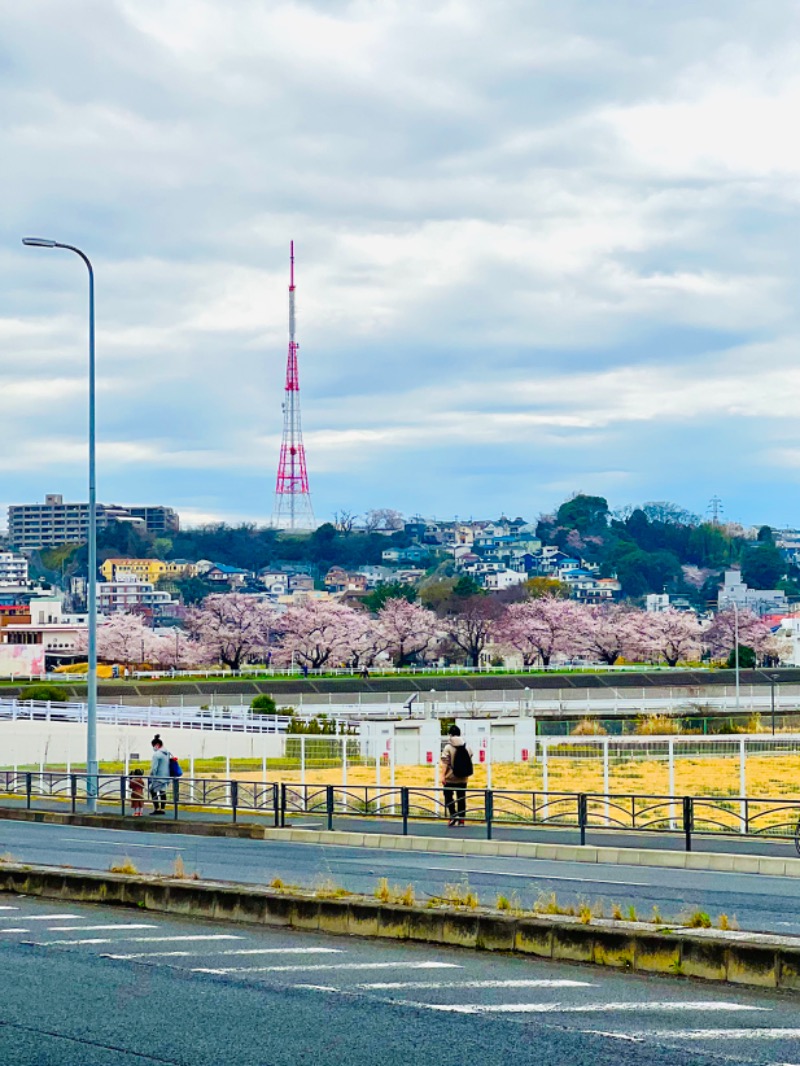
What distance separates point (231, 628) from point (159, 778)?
101 meters

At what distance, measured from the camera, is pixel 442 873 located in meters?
20.4

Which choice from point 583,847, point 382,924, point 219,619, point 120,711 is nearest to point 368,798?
point 583,847

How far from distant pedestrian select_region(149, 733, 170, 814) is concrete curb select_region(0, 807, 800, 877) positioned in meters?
1.12

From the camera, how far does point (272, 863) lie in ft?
71.2

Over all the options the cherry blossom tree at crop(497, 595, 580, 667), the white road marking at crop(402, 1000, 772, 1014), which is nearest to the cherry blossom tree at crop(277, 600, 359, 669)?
the cherry blossom tree at crop(497, 595, 580, 667)

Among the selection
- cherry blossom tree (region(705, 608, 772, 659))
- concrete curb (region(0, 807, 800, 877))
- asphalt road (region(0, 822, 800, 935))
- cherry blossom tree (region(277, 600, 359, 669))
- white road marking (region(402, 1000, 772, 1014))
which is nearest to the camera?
white road marking (region(402, 1000, 772, 1014))

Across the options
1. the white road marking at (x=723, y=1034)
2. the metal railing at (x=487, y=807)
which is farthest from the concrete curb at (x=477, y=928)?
the metal railing at (x=487, y=807)

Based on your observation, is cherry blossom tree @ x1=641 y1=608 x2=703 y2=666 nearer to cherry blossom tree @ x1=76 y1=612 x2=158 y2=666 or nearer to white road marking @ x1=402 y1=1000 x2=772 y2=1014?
cherry blossom tree @ x1=76 y1=612 x2=158 y2=666

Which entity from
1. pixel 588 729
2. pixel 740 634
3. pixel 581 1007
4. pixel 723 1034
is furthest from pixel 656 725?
pixel 740 634

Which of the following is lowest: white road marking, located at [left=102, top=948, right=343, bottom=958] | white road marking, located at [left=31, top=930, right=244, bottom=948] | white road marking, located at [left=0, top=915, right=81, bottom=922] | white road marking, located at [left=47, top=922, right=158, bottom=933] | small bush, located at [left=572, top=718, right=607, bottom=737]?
small bush, located at [left=572, top=718, right=607, bottom=737]

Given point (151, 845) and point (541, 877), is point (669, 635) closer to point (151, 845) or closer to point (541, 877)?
point (151, 845)

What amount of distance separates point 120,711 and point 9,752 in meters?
8.34

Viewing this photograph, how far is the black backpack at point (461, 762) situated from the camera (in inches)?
1092

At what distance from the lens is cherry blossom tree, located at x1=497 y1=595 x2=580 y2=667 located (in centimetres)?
13550
